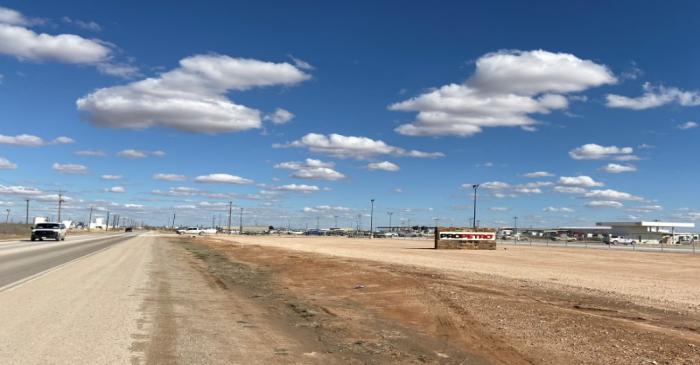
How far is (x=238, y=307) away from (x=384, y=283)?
7.02 m

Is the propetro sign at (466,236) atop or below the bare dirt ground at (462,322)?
atop

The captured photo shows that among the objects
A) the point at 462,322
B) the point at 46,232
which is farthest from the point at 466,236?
the point at 462,322

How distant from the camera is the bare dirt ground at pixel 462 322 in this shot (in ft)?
28.6

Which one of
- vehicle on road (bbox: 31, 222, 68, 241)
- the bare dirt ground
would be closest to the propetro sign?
the bare dirt ground

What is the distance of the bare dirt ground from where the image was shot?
8.70 metres

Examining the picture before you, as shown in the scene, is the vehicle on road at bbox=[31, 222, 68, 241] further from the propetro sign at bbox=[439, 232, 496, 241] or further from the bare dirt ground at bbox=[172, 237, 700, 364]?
the bare dirt ground at bbox=[172, 237, 700, 364]

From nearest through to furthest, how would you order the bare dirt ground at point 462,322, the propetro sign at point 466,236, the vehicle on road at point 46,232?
the bare dirt ground at point 462,322 < the propetro sign at point 466,236 < the vehicle on road at point 46,232

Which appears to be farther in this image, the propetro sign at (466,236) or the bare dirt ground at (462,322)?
the propetro sign at (466,236)

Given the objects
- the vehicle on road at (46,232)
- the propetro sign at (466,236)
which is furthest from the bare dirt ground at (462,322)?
the vehicle on road at (46,232)

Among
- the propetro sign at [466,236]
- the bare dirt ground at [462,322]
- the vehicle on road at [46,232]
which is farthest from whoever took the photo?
the vehicle on road at [46,232]

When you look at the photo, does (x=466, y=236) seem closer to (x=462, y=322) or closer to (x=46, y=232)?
(x=46, y=232)

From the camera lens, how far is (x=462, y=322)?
38.2 ft

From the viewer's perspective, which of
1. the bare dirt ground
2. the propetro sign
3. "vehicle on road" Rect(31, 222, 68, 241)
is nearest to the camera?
the bare dirt ground

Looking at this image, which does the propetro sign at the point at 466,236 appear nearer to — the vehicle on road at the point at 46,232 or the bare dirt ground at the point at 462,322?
the bare dirt ground at the point at 462,322
